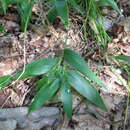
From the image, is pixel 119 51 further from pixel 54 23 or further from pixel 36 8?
pixel 36 8

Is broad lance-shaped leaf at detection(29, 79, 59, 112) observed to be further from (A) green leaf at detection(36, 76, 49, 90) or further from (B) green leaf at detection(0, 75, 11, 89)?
(B) green leaf at detection(0, 75, 11, 89)

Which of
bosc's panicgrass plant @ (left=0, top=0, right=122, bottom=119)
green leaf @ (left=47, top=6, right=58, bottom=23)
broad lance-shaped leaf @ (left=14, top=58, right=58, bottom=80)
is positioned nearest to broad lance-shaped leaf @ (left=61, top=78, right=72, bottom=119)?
bosc's panicgrass plant @ (left=0, top=0, right=122, bottom=119)

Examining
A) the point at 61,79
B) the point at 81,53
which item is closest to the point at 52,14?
the point at 81,53

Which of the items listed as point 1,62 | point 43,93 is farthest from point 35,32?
point 43,93

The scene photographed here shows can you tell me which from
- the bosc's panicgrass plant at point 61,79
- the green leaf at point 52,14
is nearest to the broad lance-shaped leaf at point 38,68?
the bosc's panicgrass plant at point 61,79

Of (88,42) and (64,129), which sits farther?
(88,42)

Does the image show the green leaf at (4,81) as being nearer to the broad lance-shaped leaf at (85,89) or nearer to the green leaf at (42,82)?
the green leaf at (42,82)
